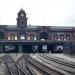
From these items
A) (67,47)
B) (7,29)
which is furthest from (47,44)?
(7,29)

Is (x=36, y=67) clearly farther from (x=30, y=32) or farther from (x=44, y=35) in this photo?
(x=44, y=35)

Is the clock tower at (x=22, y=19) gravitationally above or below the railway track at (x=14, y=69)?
above

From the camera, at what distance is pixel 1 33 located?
93.7m

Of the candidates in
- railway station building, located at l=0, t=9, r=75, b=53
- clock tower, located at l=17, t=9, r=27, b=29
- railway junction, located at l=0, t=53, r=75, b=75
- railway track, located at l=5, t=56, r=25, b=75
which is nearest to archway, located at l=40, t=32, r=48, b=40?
railway station building, located at l=0, t=9, r=75, b=53

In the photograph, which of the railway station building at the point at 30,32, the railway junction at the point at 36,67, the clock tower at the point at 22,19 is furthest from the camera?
the clock tower at the point at 22,19

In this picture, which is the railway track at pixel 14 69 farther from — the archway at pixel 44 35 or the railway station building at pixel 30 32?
the archway at pixel 44 35

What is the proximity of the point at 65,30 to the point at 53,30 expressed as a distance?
407 cm

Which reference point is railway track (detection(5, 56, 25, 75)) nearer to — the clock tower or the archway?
the archway

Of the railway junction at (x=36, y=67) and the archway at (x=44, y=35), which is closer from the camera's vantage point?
the railway junction at (x=36, y=67)

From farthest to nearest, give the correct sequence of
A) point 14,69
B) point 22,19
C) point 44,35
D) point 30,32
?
point 22,19, point 44,35, point 30,32, point 14,69

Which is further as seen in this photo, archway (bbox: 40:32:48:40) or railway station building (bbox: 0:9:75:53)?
archway (bbox: 40:32:48:40)

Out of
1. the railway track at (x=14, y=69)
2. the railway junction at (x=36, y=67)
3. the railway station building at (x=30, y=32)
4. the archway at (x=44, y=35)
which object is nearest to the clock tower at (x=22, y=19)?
the railway station building at (x=30, y=32)

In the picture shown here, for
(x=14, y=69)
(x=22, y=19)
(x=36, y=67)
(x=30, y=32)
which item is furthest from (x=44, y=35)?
(x=14, y=69)

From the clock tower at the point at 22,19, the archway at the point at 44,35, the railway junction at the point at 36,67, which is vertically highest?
the clock tower at the point at 22,19
